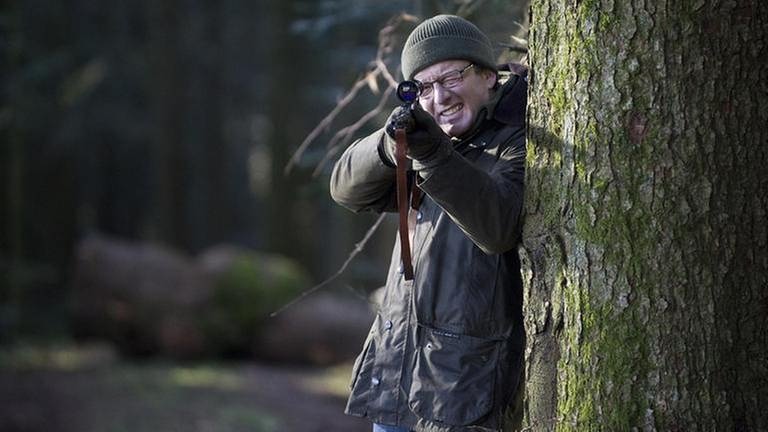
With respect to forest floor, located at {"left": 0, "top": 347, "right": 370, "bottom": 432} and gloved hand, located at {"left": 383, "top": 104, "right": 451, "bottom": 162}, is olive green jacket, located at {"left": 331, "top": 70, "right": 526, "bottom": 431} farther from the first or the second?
forest floor, located at {"left": 0, "top": 347, "right": 370, "bottom": 432}

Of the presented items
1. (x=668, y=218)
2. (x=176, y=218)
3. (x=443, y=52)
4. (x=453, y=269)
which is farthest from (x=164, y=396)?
(x=176, y=218)

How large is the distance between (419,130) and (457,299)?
66 cm

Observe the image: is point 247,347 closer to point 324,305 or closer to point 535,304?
point 324,305

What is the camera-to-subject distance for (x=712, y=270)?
2895 mm

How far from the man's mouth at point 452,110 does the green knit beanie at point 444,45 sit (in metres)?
0.17

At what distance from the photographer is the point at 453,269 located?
336 centimetres

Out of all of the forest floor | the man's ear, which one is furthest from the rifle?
the forest floor

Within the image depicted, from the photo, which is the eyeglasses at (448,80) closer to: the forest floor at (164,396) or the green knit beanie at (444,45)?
the green knit beanie at (444,45)

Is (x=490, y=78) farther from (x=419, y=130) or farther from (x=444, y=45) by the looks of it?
(x=419, y=130)

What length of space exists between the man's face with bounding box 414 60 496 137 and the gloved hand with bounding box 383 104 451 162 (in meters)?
0.48

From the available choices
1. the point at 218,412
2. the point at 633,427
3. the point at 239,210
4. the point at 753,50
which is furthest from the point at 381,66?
the point at 239,210

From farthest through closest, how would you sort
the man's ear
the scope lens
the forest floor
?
the forest floor, the man's ear, the scope lens

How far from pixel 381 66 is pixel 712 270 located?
1.98 m

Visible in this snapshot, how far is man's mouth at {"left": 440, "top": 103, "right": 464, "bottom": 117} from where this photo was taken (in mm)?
3462
